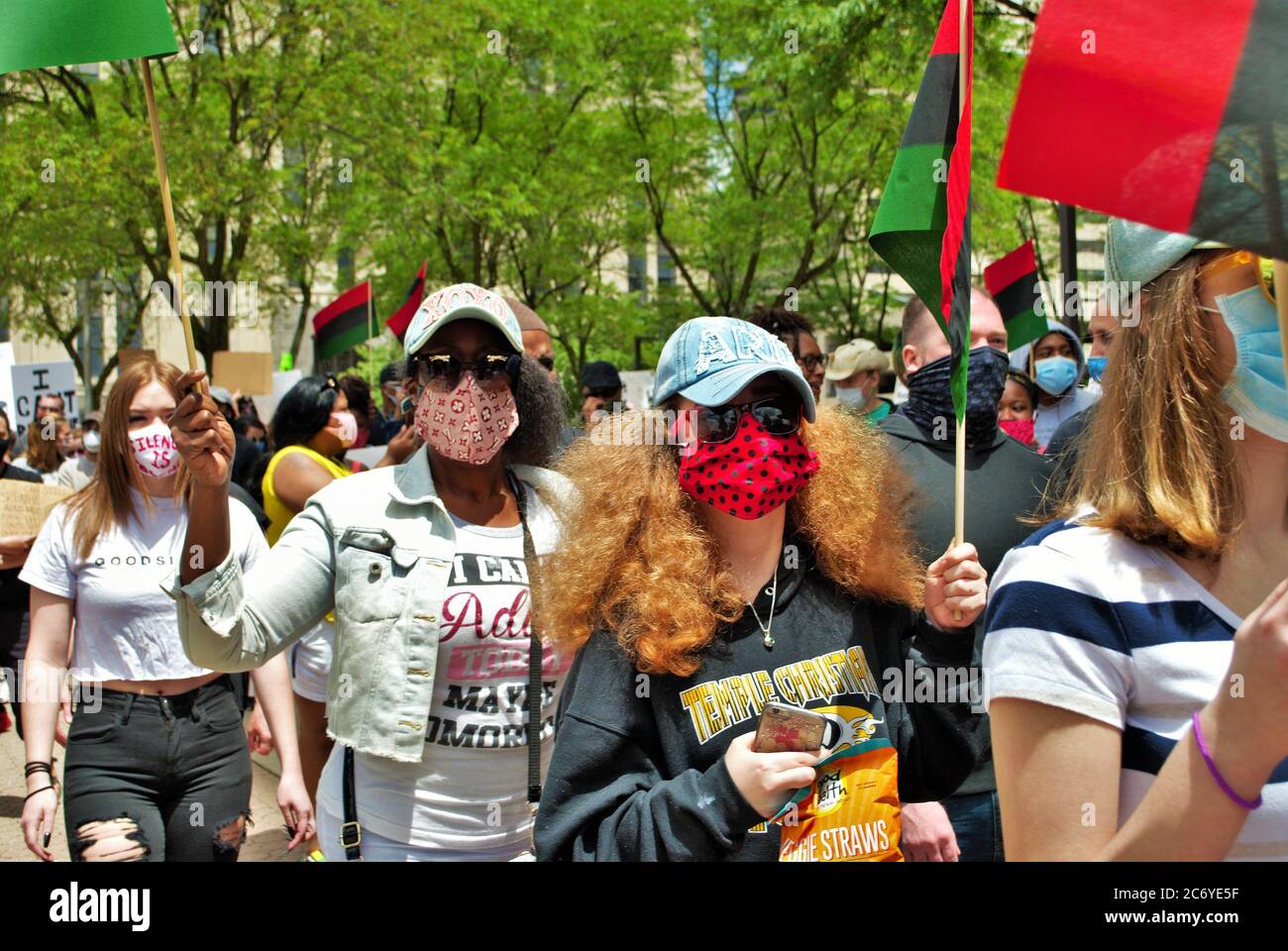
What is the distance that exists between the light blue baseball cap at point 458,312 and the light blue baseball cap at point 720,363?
0.84 m

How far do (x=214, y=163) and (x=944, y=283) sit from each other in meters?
16.1

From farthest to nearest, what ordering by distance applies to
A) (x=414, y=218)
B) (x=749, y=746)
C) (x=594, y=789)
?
1. (x=414, y=218)
2. (x=594, y=789)
3. (x=749, y=746)

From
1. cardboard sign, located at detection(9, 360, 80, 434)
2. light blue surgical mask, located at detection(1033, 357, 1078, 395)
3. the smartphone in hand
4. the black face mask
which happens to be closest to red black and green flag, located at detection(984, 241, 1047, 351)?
light blue surgical mask, located at detection(1033, 357, 1078, 395)

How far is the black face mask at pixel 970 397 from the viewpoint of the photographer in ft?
13.2

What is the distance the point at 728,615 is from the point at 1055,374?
5517mm

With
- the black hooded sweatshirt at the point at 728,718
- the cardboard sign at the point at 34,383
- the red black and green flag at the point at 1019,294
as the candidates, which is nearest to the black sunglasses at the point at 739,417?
the black hooded sweatshirt at the point at 728,718

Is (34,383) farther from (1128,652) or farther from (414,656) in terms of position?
(1128,652)

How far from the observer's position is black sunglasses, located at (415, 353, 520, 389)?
350cm

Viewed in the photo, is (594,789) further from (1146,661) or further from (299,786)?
(299,786)

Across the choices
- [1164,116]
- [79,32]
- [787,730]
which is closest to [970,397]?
[787,730]

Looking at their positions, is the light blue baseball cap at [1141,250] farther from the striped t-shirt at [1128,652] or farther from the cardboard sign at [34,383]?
the cardboard sign at [34,383]

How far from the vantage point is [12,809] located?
7262mm

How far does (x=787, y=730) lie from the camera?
86.4 inches

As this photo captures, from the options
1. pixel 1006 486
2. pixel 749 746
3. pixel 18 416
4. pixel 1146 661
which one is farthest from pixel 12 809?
pixel 1146 661
